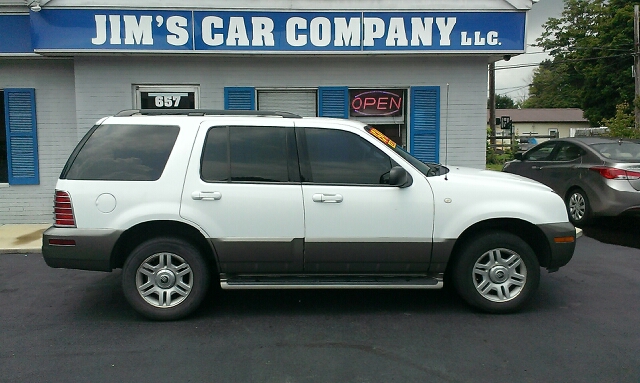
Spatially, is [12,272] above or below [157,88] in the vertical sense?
below

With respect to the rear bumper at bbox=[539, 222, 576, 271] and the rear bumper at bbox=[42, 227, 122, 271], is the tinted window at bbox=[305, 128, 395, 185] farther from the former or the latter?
the rear bumper at bbox=[42, 227, 122, 271]

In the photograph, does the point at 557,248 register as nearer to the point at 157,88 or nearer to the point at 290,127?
the point at 290,127

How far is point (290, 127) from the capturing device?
511 centimetres

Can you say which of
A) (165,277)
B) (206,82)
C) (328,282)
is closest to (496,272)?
(328,282)

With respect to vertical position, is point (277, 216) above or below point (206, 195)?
below

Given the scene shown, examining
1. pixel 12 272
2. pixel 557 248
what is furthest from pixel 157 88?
pixel 557 248

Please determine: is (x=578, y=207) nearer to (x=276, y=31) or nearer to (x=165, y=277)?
(x=276, y=31)

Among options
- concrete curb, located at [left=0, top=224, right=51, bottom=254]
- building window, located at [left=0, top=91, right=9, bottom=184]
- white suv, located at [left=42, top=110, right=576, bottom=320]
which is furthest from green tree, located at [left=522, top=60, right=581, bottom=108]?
white suv, located at [left=42, top=110, right=576, bottom=320]

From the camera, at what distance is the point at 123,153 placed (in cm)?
496

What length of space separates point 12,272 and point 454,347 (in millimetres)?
5508

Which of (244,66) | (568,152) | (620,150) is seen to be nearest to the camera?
(620,150)

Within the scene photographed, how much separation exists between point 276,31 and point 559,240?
19.0 feet

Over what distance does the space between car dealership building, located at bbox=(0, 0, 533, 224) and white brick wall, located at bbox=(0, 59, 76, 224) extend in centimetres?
2

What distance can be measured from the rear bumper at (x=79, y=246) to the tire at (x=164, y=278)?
0.75 ft
